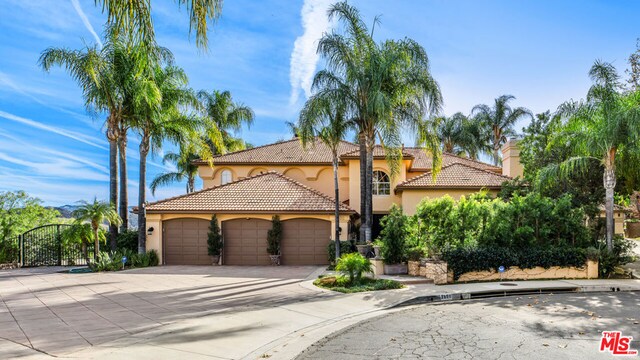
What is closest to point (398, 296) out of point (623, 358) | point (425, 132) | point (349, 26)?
point (623, 358)

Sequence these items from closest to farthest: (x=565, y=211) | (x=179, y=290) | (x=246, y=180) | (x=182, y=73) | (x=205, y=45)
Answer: (x=205, y=45) < (x=179, y=290) < (x=565, y=211) < (x=182, y=73) < (x=246, y=180)

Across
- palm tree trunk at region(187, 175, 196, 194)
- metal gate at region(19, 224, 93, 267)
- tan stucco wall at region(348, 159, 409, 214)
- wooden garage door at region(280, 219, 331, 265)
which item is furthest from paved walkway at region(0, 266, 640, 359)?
palm tree trunk at region(187, 175, 196, 194)

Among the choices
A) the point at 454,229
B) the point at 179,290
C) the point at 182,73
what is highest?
the point at 182,73

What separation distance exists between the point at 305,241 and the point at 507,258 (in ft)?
31.1

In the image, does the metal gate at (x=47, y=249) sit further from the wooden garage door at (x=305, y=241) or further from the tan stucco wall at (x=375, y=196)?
the tan stucco wall at (x=375, y=196)

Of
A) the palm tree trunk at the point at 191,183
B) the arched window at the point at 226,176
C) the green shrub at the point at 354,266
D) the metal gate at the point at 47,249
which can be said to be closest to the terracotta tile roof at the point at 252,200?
the metal gate at the point at 47,249

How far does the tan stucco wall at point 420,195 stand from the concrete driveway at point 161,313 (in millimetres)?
9040

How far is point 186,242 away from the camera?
2039cm

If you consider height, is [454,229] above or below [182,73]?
below

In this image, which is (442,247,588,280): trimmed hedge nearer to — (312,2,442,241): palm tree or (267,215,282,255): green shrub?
(312,2,442,241): palm tree

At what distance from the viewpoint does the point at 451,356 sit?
632 cm

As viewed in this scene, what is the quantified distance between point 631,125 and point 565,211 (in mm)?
3577

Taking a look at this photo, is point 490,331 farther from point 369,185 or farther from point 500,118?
point 500,118

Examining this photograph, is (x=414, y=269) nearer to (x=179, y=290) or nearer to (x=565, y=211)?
(x=565, y=211)
